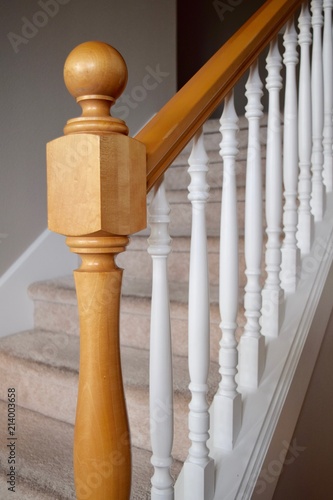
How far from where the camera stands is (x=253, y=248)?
103cm

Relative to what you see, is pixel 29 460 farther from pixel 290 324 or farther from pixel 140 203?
pixel 140 203

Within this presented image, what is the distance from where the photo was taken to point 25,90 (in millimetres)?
1810

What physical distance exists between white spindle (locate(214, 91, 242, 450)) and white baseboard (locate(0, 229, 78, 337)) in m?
1.06

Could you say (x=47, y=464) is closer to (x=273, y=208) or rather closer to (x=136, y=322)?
(x=136, y=322)

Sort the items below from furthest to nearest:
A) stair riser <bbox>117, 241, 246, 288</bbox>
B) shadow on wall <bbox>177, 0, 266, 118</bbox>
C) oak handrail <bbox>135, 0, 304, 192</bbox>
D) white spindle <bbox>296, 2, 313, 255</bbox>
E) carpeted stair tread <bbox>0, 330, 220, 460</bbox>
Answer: shadow on wall <bbox>177, 0, 266, 118</bbox> < stair riser <bbox>117, 241, 246, 288</bbox> < white spindle <bbox>296, 2, 313, 255</bbox> < carpeted stair tread <bbox>0, 330, 220, 460</bbox> < oak handrail <bbox>135, 0, 304, 192</bbox>

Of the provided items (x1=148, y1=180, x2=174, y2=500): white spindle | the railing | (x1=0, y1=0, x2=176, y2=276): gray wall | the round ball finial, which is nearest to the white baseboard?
(x1=0, y1=0, x2=176, y2=276): gray wall

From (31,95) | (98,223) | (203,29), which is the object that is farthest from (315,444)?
(203,29)

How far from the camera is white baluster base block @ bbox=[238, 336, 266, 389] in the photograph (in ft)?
3.37

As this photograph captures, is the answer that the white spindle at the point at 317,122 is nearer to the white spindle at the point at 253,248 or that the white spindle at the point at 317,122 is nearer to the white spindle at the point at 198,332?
the white spindle at the point at 253,248

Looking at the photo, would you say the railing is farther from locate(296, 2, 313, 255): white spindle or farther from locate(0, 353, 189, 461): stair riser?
locate(0, 353, 189, 461): stair riser

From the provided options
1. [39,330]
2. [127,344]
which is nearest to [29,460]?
[127,344]

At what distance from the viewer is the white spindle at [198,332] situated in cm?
79

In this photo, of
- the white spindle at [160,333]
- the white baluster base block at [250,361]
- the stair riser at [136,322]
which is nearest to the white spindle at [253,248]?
the white baluster base block at [250,361]

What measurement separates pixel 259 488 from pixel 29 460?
57 cm
